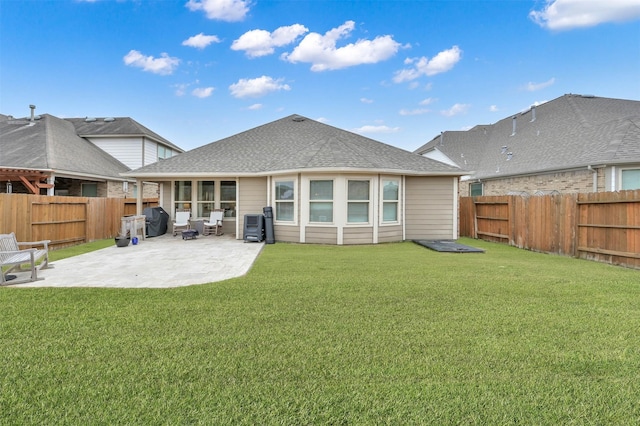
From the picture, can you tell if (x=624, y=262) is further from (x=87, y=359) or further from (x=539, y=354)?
(x=87, y=359)

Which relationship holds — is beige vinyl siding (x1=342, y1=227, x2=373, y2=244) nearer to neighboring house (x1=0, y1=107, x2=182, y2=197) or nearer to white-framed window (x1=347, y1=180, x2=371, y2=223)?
white-framed window (x1=347, y1=180, x2=371, y2=223)

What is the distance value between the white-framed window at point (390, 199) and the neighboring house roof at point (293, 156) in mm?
535

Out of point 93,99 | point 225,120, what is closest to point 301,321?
point 225,120

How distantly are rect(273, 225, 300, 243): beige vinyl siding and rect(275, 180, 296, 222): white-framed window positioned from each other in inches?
9.8

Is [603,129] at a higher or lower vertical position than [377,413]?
higher

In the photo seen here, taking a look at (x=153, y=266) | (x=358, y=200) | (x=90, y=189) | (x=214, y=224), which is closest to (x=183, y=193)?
(x=214, y=224)

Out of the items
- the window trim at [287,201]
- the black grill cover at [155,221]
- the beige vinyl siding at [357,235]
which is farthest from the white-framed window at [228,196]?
the beige vinyl siding at [357,235]

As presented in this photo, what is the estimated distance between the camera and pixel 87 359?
9.37ft

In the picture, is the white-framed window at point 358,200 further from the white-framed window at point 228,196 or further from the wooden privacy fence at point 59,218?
the wooden privacy fence at point 59,218

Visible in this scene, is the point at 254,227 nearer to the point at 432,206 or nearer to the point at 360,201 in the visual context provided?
the point at 360,201

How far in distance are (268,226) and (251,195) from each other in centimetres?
178

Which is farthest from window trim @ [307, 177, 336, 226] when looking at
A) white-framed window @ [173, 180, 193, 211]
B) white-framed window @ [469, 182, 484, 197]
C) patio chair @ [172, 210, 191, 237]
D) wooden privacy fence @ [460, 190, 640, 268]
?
white-framed window @ [469, 182, 484, 197]

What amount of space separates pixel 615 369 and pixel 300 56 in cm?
1957

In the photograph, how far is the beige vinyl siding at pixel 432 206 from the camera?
40.6 feet
